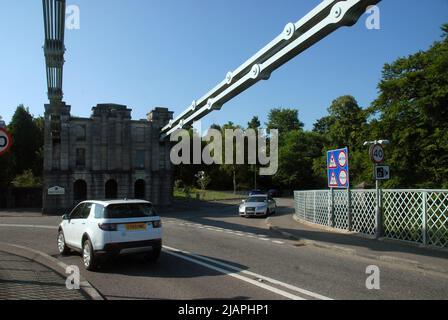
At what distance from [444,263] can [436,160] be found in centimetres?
1339

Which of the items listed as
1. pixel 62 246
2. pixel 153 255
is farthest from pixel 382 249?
pixel 62 246

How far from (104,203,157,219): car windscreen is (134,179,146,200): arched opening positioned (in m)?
33.1

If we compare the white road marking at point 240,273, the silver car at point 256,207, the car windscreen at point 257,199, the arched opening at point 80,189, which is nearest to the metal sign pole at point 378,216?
the white road marking at point 240,273

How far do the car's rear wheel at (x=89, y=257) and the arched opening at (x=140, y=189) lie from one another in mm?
33133

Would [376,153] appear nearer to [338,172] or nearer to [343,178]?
[343,178]

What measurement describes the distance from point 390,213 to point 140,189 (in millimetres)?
32550

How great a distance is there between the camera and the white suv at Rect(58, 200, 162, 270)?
9.55m

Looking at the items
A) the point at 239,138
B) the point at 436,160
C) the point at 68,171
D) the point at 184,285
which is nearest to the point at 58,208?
the point at 68,171

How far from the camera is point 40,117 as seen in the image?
258ft

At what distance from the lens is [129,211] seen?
10.1m

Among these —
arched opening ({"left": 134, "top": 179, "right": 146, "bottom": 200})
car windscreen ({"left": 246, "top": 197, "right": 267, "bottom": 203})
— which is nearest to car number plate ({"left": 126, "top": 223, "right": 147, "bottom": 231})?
car windscreen ({"left": 246, "top": 197, "right": 267, "bottom": 203})

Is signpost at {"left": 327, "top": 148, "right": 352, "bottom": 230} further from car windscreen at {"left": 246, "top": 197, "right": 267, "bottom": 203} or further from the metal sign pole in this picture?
car windscreen at {"left": 246, "top": 197, "right": 267, "bottom": 203}
